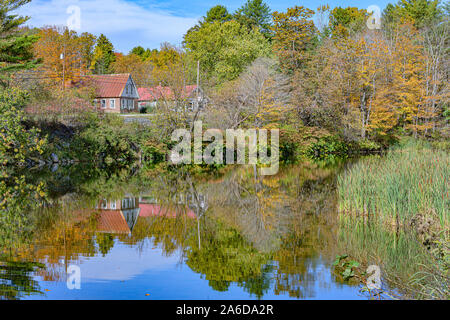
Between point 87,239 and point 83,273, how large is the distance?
2156 millimetres

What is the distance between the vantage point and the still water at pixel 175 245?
19.6 feet

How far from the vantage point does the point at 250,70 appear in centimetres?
3070

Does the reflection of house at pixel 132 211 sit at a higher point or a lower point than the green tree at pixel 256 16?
lower

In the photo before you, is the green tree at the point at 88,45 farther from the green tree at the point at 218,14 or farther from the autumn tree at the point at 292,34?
the autumn tree at the point at 292,34

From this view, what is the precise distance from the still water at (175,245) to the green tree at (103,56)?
4665 cm

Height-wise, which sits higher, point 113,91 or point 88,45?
point 88,45

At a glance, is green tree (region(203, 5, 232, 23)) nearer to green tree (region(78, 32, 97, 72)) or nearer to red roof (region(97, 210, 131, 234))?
green tree (region(78, 32, 97, 72))

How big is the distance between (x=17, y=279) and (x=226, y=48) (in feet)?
123

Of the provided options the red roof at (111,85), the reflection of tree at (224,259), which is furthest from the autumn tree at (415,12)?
the reflection of tree at (224,259)

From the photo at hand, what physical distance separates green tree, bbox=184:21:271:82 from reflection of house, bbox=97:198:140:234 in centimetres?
2593

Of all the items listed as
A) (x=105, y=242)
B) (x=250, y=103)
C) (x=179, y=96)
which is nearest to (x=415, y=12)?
(x=250, y=103)

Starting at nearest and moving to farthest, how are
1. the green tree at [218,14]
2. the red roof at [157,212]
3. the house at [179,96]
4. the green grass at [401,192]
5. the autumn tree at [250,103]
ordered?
the green grass at [401,192], the red roof at [157,212], the house at [179,96], the autumn tree at [250,103], the green tree at [218,14]

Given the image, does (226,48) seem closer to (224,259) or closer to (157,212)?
(157,212)

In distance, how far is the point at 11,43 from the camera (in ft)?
70.9
